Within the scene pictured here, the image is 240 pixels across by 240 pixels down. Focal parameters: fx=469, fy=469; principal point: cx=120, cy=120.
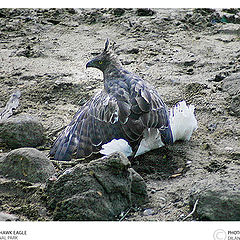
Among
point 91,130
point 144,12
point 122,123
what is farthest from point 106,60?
point 144,12

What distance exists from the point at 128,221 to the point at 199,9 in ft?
22.0

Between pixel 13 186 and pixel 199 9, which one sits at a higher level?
pixel 199 9

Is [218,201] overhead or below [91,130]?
overhead

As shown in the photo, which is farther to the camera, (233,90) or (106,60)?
(233,90)

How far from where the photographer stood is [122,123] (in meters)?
5.13

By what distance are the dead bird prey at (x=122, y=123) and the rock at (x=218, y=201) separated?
1325 mm

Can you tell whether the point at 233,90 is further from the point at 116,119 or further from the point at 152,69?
the point at 116,119

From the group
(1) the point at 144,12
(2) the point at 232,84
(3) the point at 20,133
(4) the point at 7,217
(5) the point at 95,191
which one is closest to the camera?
(5) the point at 95,191

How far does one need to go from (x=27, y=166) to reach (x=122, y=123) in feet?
3.65

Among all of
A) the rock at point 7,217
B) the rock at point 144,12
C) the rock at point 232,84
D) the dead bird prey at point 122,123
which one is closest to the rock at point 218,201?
the dead bird prey at point 122,123

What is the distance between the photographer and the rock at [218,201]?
3.76m

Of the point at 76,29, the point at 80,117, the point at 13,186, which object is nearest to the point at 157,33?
the point at 76,29

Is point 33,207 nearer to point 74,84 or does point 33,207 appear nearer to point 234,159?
point 234,159

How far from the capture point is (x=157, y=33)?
30.6 ft
